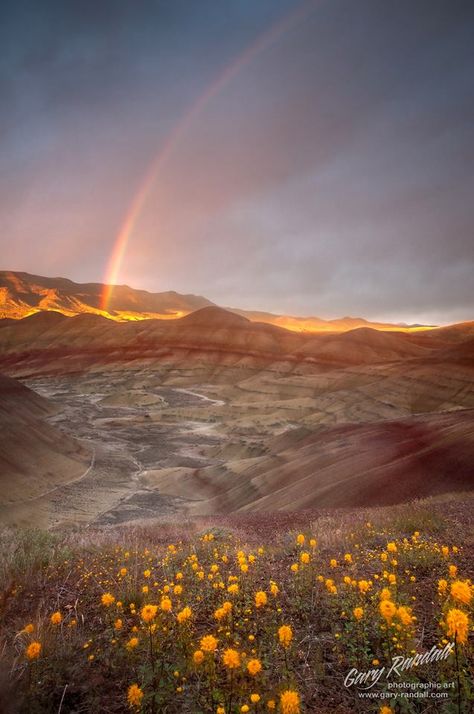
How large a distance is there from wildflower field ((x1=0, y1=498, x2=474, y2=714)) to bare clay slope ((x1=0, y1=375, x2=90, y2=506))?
2748 cm

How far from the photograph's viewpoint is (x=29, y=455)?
37.0 meters

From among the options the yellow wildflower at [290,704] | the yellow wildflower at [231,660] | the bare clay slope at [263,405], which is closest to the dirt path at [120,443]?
the bare clay slope at [263,405]

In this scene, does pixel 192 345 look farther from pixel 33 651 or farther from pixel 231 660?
pixel 231 660

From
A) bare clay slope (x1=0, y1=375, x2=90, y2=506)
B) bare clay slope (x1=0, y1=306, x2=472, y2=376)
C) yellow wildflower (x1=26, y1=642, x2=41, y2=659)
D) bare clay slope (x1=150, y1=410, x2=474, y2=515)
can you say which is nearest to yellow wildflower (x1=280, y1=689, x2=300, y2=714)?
yellow wildflower (x1=26, y1=642, x2=41, y2=659)

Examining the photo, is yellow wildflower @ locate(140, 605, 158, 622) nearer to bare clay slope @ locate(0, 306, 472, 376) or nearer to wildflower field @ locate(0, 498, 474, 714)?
wildflower field @ locate(0, 498, 474, 714)

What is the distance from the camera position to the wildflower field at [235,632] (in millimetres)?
3234

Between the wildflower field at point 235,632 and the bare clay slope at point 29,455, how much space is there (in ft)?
90.2

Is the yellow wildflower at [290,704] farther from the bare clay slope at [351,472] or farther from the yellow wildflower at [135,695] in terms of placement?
the bare clay slope at [351,472]

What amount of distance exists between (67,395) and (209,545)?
102 meters

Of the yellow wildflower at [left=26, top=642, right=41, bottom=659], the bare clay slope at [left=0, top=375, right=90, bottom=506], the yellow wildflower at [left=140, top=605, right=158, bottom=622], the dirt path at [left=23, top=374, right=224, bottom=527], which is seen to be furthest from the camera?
the bare clay slope at [left=0, top=375, right=90, bottom=506]

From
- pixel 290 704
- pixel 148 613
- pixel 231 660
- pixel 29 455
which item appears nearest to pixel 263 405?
pixel 29 455

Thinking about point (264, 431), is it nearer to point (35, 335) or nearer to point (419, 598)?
point (419, 598)

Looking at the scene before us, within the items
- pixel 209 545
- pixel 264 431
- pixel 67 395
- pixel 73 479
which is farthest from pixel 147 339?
pixel 209 545

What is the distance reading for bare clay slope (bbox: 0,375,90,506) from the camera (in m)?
31.7
